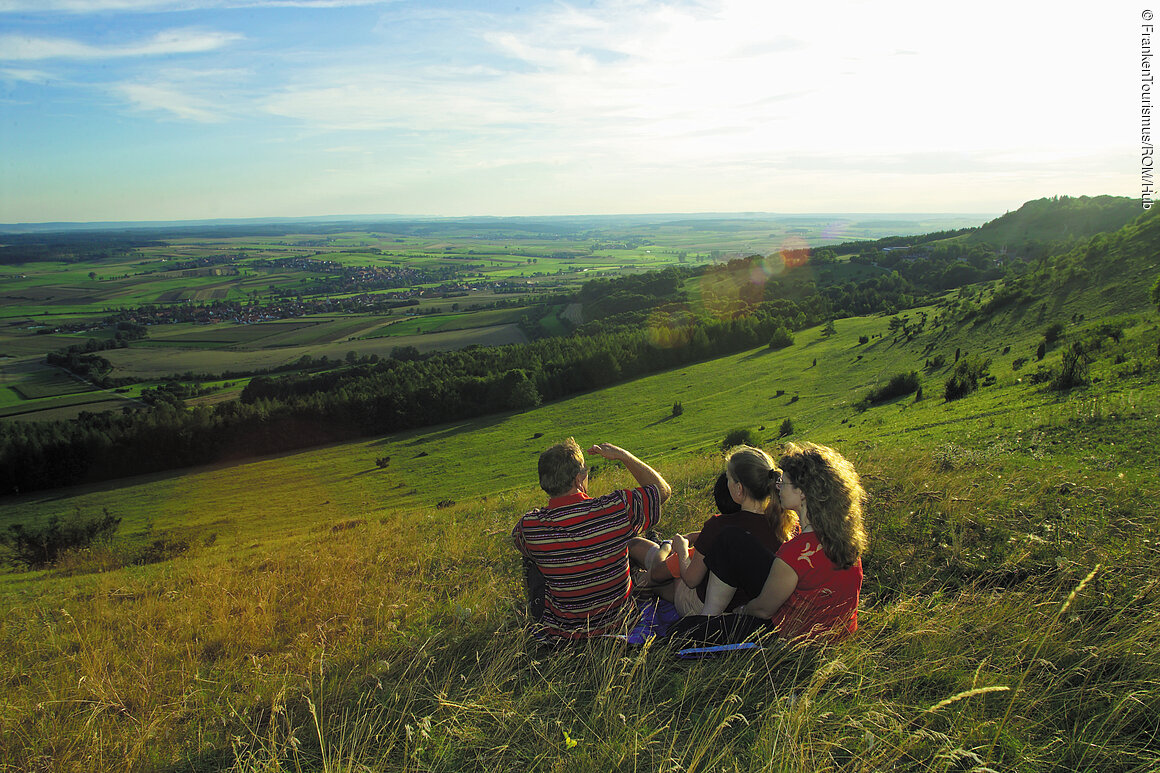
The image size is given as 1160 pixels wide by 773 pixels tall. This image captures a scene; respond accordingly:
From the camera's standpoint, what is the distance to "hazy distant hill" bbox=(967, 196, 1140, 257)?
102m

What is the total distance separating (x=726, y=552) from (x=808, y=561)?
20.2 inches

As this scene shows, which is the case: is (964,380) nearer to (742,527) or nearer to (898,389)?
(898,389)

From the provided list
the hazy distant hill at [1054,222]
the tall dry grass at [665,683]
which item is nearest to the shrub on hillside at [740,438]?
the tall dry grass at [665,683]

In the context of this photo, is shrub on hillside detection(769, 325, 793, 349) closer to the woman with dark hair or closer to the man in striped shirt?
the woman with dark hair

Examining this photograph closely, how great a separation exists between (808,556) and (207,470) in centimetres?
6160

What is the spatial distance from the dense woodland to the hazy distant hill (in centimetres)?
954

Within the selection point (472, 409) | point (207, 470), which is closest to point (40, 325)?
point (207, 470)

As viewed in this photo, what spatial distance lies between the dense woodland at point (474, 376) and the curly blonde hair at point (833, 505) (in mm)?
47644

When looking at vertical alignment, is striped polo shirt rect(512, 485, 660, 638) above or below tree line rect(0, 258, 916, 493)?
above

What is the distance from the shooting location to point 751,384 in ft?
181

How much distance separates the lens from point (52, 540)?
2919 centimetres

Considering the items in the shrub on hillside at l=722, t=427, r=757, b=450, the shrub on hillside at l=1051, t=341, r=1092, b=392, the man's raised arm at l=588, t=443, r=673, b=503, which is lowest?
the shrub on hillside at l=722, t=427, r=757, b=450

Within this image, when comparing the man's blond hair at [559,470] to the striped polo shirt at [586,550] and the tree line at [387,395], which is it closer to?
the striped polo shirt at [586,550]

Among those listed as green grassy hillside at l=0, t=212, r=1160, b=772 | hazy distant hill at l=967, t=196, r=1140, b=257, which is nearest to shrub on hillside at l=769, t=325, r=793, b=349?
hazy distant hill at l=967, t=196, r=1140, b=257
